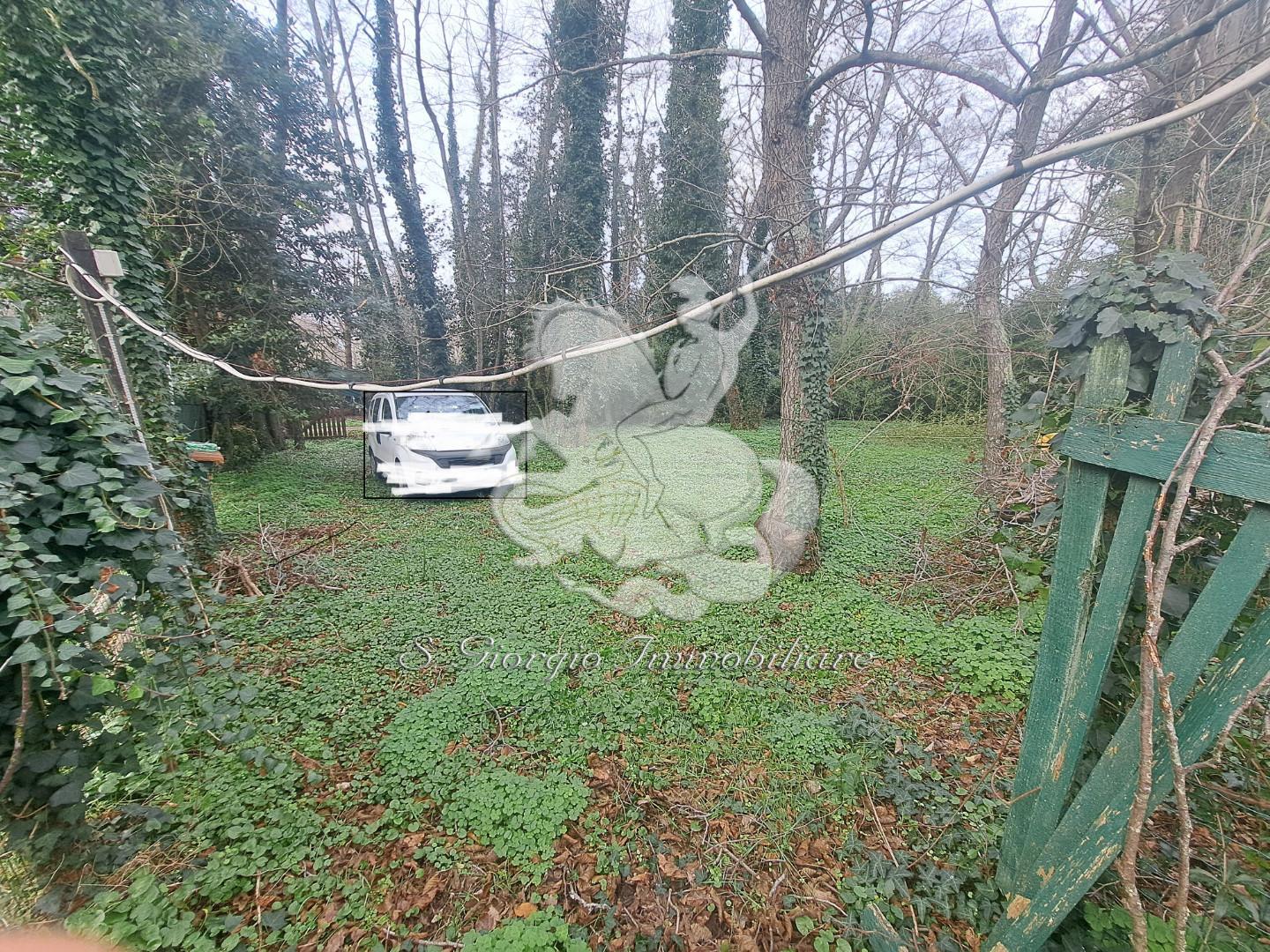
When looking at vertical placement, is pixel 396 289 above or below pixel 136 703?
above

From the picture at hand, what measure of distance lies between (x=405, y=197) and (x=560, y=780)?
38.9 feet

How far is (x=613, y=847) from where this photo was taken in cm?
187

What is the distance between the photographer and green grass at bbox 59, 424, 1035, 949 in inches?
64.1

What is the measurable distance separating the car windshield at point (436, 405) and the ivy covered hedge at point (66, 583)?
4.75 metres

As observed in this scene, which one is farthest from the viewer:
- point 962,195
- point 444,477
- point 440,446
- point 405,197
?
point 405,197

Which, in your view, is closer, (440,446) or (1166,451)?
(1166,451)

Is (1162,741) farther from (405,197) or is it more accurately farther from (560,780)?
(405,197)

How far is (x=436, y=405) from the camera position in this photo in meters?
6.24

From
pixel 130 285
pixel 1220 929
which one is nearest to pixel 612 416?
pixel 130 285

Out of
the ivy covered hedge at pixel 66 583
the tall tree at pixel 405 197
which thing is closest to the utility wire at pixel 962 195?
the ivy covered hedge at pixel 66 583

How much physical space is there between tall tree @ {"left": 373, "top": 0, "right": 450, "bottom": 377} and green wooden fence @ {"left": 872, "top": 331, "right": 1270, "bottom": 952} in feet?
33.7

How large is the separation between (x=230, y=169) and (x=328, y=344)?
8.28 feet

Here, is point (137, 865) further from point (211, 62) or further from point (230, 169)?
point (211, 62)

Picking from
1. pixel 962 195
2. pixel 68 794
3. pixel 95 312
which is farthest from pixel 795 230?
pixel 95 312
